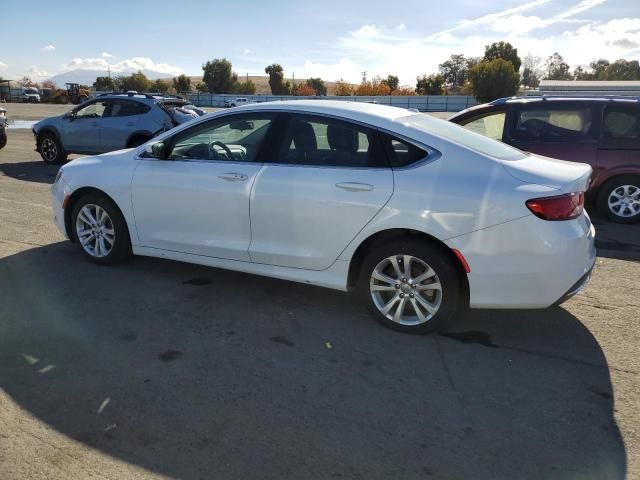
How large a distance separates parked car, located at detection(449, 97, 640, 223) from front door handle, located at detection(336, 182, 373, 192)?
4.46 m

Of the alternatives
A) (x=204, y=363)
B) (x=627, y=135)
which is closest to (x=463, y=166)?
(x=204, y=363)

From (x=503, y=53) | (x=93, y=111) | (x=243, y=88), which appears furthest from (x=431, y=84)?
(x=93, y=111)

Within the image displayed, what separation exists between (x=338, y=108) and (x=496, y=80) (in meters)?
58.9

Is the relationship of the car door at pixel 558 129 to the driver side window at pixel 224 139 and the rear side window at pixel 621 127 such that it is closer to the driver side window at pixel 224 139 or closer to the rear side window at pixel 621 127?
the rear side window at pixel 621 127

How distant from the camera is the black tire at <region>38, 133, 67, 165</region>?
1234 cm

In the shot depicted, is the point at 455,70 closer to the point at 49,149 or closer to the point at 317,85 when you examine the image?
the point at 317,85

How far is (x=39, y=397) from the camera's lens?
311cm

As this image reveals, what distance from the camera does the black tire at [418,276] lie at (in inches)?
148

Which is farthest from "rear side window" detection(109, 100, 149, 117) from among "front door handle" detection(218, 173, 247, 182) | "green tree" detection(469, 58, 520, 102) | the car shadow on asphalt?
"green tree" detection(469, 58, 520, 102)

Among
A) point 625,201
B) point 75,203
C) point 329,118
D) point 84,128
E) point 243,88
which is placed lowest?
point 625,201

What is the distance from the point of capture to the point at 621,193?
7.36 metres

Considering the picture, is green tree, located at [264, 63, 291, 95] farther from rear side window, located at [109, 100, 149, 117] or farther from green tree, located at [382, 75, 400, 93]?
rear side window, located at [109, 100, 149, 117]

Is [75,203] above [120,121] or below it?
below

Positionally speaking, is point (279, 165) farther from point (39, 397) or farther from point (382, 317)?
point (39, 397)
